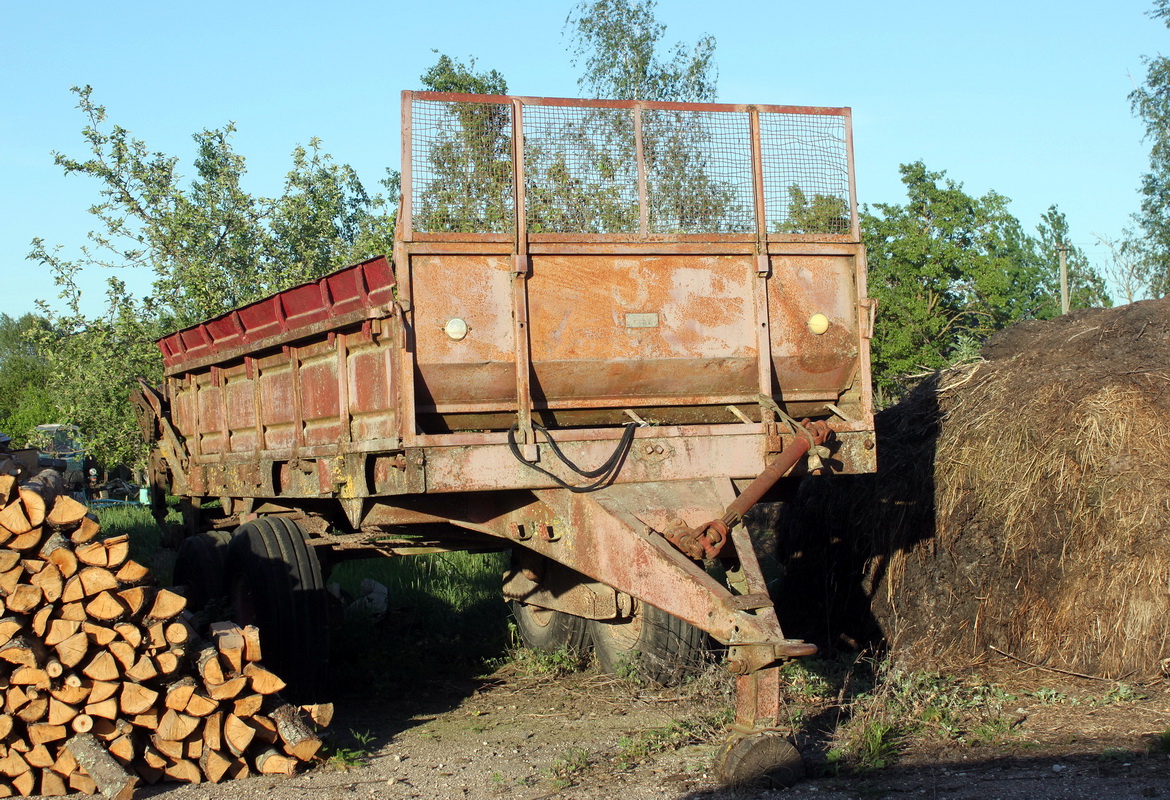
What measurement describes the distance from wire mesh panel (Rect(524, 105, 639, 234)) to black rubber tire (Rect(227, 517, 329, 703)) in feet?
7.74

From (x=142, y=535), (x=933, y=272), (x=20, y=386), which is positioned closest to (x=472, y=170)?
(x=142, y=535)

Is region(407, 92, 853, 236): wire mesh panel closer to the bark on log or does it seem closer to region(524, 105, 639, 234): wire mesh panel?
region(524, 105, 639, 234): wire mesh panel

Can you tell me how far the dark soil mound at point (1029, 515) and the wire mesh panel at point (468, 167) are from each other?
334 centimetres

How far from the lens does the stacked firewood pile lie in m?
4.80

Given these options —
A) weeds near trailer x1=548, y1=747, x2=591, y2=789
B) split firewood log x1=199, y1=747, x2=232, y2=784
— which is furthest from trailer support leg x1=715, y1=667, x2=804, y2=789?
split firewood log x1=199, y1=747, x2=232, y2=784

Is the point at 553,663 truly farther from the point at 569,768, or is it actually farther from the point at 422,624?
the point at 569,768

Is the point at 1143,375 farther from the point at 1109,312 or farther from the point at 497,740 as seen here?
the point at 497,740

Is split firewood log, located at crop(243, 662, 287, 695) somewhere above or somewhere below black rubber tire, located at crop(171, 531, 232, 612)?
below

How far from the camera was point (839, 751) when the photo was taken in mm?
4895

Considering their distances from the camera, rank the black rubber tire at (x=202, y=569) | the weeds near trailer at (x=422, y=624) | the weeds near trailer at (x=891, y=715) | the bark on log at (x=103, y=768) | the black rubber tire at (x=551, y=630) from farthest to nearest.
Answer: the black rubber tire at (x=551, y=630)
the weeds near trailer at (x=422, y=624)
the black rubber tire at (x=202, y=569)
the weeds near trailer at (x=891, y=715)
the bark on log at (x=103, y=768)

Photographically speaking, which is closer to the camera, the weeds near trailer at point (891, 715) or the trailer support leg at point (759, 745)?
the trailer support leg at point (759, 745)

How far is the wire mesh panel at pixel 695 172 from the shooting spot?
18.6ft

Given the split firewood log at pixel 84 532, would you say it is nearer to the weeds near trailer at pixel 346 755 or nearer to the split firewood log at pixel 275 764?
the split firewood log at pixel 275 764

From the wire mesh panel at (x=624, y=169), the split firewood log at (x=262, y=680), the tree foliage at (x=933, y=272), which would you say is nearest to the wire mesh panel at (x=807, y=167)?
the wire mesh panel at (x=624, y=169)
